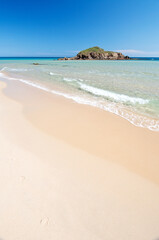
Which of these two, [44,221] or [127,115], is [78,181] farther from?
[127,115]

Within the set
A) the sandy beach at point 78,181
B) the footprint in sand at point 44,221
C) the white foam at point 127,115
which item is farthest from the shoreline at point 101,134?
the footprint in sand at point 44,221

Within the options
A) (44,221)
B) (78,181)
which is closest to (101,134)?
(78,181)

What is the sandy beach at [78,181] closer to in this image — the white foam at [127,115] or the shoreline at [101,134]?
the shoreline at [101,134]

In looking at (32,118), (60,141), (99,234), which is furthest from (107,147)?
(32,118)

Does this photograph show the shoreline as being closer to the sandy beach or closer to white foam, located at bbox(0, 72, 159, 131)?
the sandy beach

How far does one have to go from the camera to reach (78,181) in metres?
2.76

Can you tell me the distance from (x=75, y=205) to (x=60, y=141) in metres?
2.01

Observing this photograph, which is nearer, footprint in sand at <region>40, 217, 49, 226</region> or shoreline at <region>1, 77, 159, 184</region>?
footprint in sand at <region>40, 217, 49, 226</region>

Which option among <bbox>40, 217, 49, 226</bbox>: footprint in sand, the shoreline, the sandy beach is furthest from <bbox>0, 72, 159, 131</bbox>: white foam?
<bbox>40, 217, 49, 226</bbox>: footprint in sand

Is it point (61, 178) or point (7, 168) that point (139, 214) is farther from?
point (7, 168)

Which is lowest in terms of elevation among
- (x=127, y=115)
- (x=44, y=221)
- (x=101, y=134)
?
(x=44, y=221)

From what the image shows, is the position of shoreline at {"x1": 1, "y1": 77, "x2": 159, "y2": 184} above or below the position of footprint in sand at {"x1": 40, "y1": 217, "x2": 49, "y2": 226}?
above

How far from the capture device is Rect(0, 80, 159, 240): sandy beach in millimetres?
2031

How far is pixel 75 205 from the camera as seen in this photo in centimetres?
232
